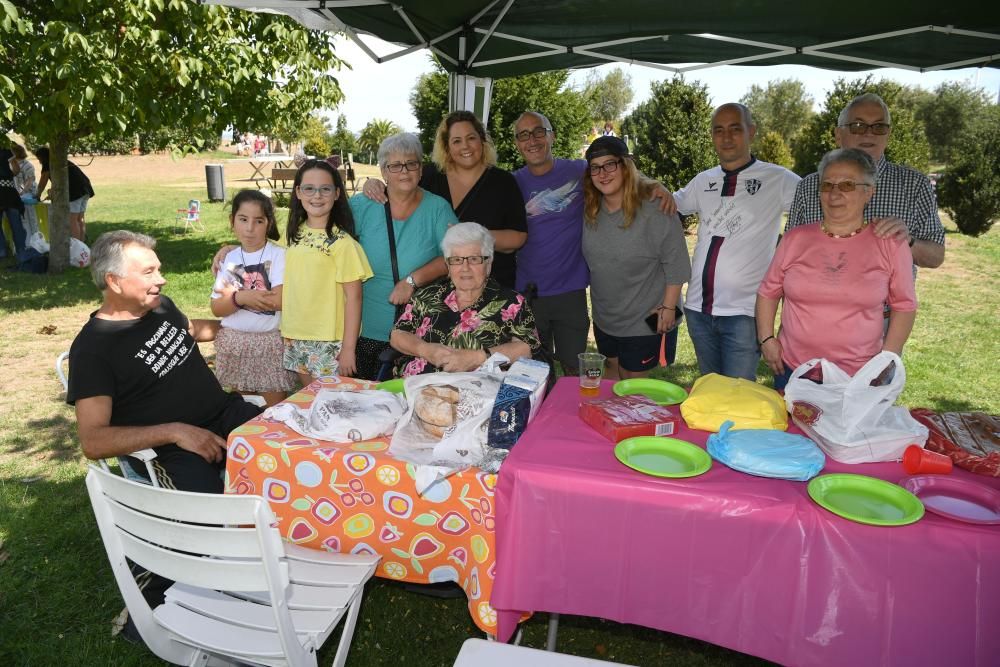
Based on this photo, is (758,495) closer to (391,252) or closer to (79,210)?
(391,252)

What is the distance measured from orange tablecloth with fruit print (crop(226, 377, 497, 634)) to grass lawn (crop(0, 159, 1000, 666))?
0.54m

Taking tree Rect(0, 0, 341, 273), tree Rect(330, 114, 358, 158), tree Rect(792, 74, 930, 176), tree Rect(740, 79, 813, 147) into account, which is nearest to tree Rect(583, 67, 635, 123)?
tree Rect(740, 79, 813, 147)

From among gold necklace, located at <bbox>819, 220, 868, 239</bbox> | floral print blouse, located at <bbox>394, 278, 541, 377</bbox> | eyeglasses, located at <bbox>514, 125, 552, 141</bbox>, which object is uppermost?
eyeglasses, located at <bbox>514, 125, 552, 141</bbox>

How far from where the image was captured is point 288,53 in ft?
24.6

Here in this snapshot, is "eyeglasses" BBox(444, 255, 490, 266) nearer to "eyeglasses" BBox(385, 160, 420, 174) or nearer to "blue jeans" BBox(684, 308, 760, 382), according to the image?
"eyeglasses" BBox(385, 160, 420, 174)

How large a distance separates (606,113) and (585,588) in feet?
170

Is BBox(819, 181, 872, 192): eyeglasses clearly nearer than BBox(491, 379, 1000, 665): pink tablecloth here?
No

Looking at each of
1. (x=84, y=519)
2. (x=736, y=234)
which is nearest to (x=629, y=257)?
(x=736, y=234)

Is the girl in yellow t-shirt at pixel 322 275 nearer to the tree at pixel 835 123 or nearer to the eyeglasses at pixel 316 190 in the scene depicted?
the eyeglasses at pixel 316 190

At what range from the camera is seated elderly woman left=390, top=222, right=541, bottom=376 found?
8.99ft

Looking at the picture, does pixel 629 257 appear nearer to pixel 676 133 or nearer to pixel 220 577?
pixel 220 577

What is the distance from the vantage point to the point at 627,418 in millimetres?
2170

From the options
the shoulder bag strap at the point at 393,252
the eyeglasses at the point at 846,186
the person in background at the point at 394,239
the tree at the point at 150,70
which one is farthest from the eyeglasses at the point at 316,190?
the tree at the point at 150,70

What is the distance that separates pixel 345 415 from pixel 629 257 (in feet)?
5.70
